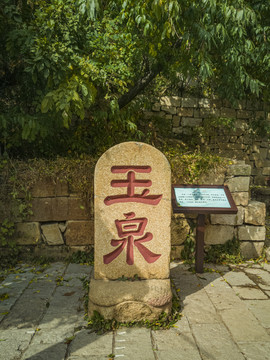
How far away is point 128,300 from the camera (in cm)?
268

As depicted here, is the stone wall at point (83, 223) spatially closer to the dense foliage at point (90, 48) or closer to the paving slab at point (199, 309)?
the dense foliage at point (90, 48)

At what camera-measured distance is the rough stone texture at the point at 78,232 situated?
417 cm

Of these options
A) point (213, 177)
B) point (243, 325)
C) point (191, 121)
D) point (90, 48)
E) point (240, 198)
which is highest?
point (90, 48)

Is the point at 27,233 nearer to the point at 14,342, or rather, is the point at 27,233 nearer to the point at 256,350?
the point at 14,342

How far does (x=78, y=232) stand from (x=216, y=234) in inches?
70.7

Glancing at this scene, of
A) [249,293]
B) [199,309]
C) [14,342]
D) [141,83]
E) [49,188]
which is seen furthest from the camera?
[141,83]

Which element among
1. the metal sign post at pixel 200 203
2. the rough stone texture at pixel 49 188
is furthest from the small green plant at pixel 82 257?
the metal sign post at pixel 200 203

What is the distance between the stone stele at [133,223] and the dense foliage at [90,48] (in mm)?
953

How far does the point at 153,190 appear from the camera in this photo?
2.79 m

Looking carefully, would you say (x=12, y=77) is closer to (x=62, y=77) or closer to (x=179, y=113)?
(x=62, y=77)

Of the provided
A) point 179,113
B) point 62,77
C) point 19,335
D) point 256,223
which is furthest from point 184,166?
point 179,113

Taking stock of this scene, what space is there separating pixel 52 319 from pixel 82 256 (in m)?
1.37

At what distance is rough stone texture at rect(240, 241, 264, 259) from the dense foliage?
1915 millimetres

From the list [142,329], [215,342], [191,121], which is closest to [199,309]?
[215,342]
